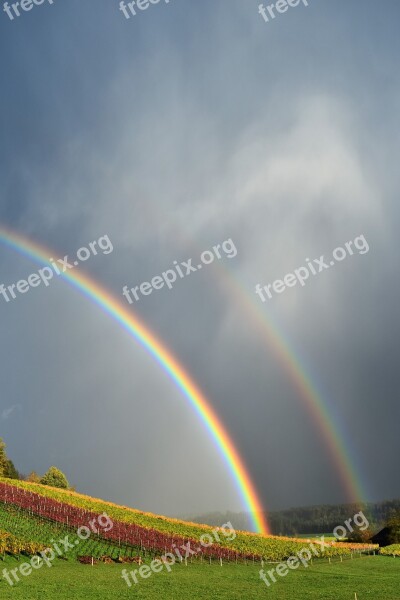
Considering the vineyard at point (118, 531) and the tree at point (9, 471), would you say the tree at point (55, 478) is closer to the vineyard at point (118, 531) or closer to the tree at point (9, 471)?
the tree at point (9, 471)

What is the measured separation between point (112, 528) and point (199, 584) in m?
27.6

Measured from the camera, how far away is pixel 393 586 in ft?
136

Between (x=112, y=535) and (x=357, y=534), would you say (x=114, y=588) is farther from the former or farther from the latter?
(x=357, y=534)

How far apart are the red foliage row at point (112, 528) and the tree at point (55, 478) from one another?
59596 millimetres

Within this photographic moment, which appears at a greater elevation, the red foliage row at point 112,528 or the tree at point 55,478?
the red foliage row at point 112,528

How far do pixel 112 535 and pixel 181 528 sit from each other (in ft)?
80.3

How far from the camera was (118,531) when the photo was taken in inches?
2451

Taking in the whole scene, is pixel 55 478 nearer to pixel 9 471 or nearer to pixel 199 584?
pixel 9 471

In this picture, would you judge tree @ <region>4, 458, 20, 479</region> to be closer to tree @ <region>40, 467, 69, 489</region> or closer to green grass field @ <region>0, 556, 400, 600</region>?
tree @ <region>40, 467, 69, 489</region>

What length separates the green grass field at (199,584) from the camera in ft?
114

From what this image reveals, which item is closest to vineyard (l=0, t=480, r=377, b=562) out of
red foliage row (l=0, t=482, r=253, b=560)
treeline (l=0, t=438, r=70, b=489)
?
red foliage row (l=0, t=482, r=253, b=560)

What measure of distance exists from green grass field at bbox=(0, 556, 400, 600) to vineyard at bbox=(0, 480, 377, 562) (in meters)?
7.63

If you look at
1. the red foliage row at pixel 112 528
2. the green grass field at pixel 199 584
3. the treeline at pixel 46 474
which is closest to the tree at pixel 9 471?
the treeline at pixel 46 474

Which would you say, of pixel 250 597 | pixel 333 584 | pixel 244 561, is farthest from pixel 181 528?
pixel 250 597
